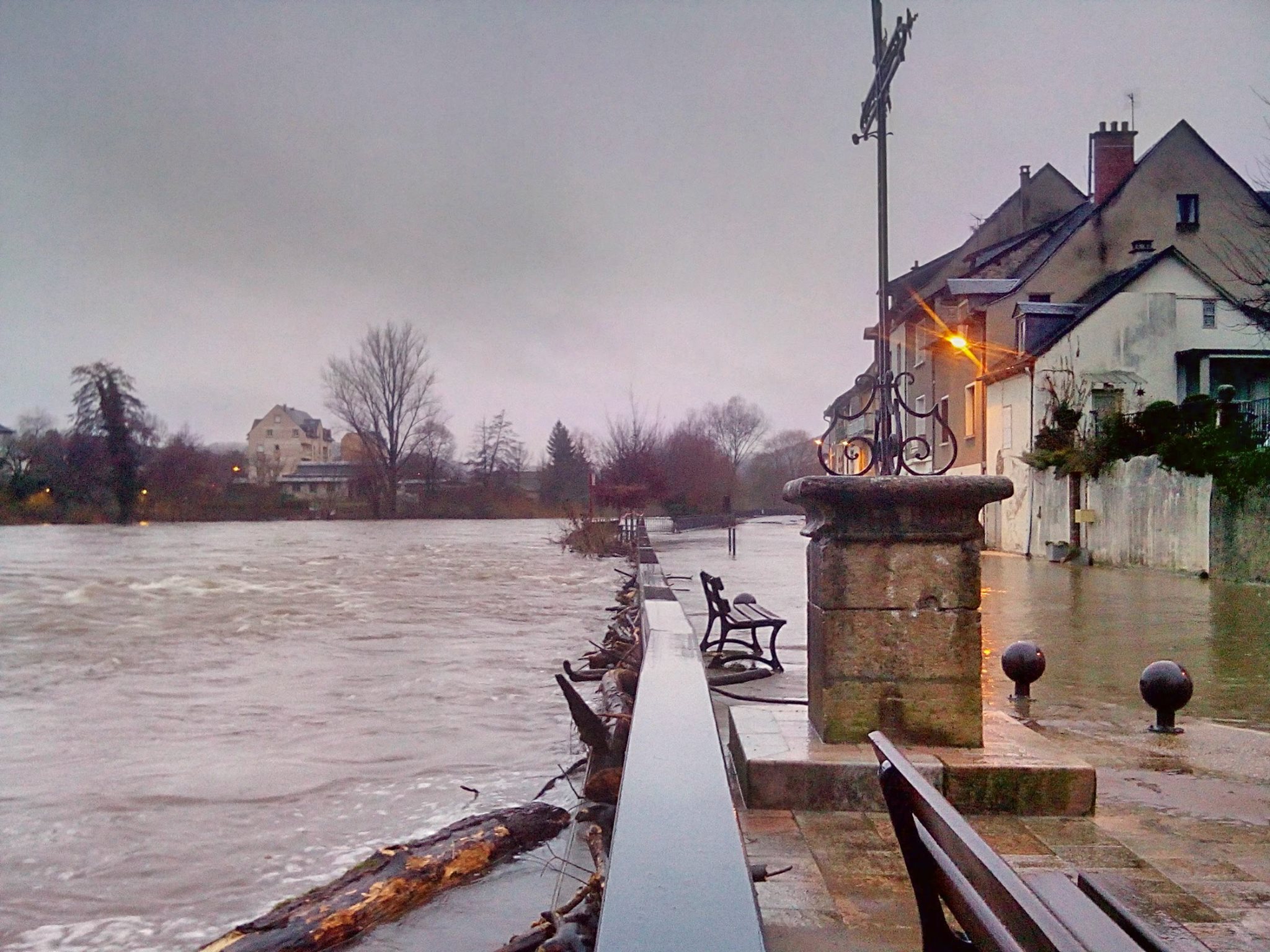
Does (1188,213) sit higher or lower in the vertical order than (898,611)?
higher

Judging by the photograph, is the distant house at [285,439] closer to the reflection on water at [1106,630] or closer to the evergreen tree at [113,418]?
the evergreen tree at [113,418]

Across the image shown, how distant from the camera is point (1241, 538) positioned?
17703mm

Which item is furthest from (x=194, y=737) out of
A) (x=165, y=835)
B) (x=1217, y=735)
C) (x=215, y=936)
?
(x=1217, y=735)

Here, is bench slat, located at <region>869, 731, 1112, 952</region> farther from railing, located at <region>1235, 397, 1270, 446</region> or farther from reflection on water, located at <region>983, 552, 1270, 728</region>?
railing, located at <region>1235, 397, 1270, 446</region>

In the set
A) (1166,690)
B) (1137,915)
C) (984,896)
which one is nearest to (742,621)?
(1166,690)

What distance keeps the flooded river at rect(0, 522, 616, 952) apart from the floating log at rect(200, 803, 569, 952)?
0.24 meters

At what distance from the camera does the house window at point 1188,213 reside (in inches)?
1153

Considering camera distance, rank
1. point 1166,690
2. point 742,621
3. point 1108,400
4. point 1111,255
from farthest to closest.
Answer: point 1111,255 < point 1108,400 < point 742,621 < point 1166,690

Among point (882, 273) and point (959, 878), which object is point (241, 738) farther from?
point (959, 878)

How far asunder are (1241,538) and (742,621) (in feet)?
41.6

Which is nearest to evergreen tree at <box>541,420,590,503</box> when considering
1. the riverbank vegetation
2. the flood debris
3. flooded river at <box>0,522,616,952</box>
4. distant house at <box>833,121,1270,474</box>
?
the riverbank vegetation

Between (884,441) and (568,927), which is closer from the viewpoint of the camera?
(568,927)

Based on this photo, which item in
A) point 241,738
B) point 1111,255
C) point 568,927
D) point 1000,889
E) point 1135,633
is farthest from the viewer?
point 1111,255

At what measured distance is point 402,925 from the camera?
4.70 metres
